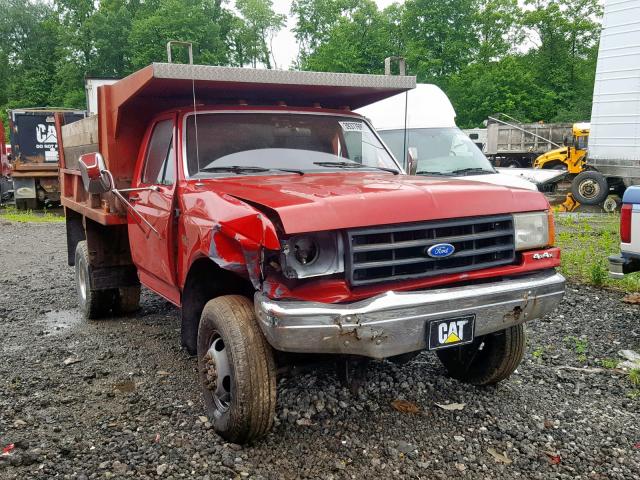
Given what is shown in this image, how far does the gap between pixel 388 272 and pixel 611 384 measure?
2161mm

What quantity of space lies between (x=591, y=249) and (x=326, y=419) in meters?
6.49

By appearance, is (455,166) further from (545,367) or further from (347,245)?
(347,245)

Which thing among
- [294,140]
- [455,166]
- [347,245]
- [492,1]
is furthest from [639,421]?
[492,1]

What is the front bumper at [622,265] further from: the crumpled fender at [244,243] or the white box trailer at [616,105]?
the white box trailer at [616,105]

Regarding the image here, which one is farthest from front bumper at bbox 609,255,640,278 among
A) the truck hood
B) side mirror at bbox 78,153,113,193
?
side mirror at bbox 78,153,113,193

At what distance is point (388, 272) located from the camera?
121 inches

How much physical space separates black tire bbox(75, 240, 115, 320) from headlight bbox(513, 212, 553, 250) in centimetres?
390

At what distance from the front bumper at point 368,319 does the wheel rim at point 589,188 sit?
13.4 meters

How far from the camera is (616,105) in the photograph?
13984 mm

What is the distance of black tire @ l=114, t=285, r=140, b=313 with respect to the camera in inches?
234

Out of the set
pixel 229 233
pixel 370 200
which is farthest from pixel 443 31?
pixel 229 233

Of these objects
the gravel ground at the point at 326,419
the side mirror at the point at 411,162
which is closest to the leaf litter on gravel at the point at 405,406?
the gravel ground at the point at 326,419

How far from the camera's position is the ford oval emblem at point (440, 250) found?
3.11 metres

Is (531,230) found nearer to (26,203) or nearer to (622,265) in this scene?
(622,265)
